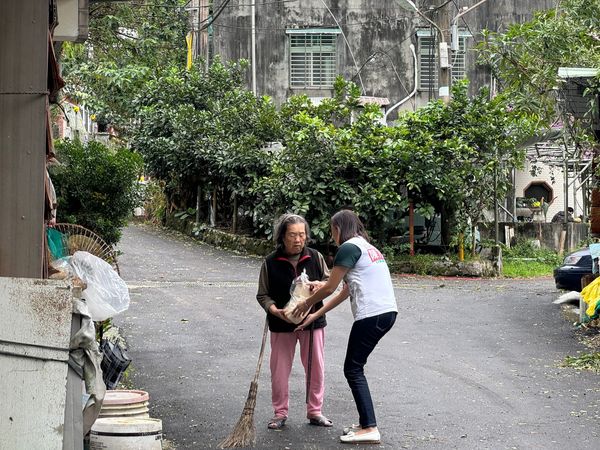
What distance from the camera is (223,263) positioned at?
24562 mm

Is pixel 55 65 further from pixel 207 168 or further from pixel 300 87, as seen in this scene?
pixel 300 87

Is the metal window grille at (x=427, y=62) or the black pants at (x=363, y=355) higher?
the metal window grille at (x=427, y=62)

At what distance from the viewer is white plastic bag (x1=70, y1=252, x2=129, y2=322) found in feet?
27.2

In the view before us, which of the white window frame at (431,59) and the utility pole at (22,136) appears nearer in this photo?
the utility pole at (22,136)

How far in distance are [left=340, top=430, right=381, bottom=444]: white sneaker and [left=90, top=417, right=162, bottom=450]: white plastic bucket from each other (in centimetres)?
174

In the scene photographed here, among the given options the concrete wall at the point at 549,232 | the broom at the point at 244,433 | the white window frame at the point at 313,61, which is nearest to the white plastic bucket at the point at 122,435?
the broom at the point at 244,433

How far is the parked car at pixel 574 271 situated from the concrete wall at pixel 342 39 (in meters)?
16.2

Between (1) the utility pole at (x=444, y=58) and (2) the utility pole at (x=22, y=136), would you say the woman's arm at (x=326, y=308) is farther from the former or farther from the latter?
(1) the utility pole at (x=444, y=58)

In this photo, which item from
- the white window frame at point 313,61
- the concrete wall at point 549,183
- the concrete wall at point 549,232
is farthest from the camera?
the concrete wall at point 549,183

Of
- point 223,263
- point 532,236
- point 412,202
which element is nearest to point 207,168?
point 223,263

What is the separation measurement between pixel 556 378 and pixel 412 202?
13.8 meters

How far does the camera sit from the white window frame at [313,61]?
33344 mm

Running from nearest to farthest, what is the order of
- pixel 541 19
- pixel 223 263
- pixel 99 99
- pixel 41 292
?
1. pixel 41 292
2. pixel 541 19
3. pixel 223 263
4. pixel 99 99

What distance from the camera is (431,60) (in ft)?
108
